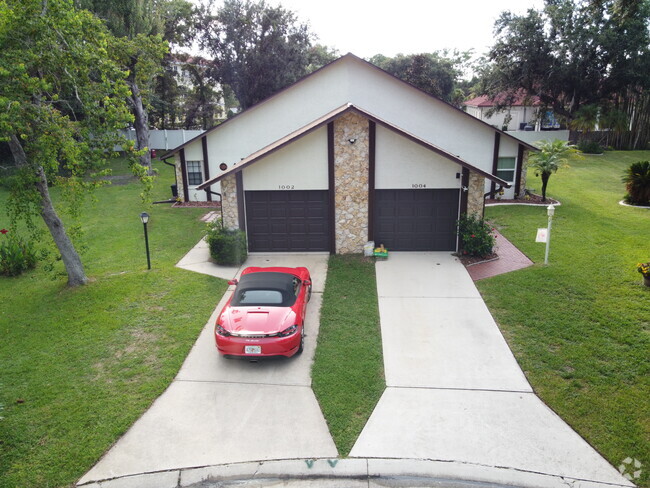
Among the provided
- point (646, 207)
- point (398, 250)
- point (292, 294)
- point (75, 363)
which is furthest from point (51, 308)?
point (646, 207)

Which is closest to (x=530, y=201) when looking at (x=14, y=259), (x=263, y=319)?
(x=263, y=319)

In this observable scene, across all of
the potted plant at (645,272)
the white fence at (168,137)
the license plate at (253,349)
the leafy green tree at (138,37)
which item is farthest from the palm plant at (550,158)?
the white fence at (168,137)

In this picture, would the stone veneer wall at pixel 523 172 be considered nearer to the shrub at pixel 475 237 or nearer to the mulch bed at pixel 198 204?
the shrub at pixel 475 237

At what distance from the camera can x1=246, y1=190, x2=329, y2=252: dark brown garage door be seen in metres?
15.3

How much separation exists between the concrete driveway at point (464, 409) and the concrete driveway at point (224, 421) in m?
1.03

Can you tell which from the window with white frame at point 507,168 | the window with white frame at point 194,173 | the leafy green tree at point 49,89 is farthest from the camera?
the window with white frame at point 194,173

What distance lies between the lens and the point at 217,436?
7254 mm

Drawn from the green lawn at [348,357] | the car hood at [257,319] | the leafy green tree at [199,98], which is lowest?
the green lawn at [348,357]

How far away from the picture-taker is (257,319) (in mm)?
9078

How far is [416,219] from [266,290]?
7.11m

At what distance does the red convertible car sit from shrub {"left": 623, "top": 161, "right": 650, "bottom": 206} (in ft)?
54.9

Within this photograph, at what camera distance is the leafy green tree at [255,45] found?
117 feet

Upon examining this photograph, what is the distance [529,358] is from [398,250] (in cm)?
691

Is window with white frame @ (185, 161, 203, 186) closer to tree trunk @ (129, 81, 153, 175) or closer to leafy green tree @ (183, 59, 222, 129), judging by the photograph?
tree trunk @ (129, 81, 153, 175)
